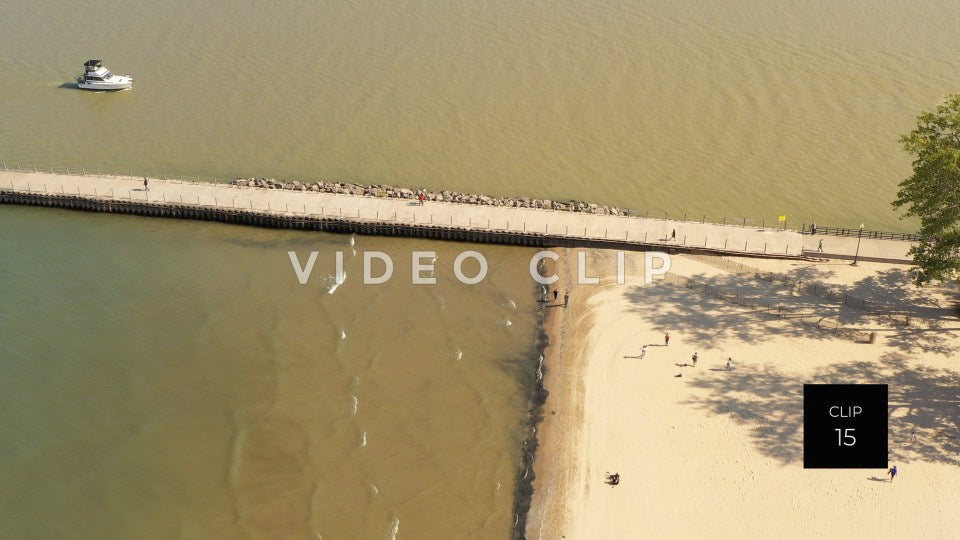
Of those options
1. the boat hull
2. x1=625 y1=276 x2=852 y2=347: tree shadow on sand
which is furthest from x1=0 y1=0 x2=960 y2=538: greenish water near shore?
x1=625 y1=276 x2=852 y2=347: tree shadow on sand

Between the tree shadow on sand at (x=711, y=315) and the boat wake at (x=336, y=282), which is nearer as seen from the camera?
the tree shadow on sand at (x=711, y=315)

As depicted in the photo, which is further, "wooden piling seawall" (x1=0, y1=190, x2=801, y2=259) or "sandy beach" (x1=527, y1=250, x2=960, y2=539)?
"wooden piling seawall" (x1=0, y1=190, x2=801, y2=259)

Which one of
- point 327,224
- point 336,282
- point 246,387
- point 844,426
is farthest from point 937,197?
point 246,387

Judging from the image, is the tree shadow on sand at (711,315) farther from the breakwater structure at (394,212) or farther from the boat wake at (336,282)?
the boat wake at (336,282)

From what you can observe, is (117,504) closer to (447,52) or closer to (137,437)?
(137,437)

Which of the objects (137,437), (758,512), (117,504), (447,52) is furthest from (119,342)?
(447,52)

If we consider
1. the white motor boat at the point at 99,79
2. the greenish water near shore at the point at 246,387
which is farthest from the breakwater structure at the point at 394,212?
the white motor boat at the point at 99,79

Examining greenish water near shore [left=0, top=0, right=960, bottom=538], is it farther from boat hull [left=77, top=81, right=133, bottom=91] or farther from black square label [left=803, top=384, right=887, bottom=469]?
black square label [left=803, top=384, right=887, bottom=469]
